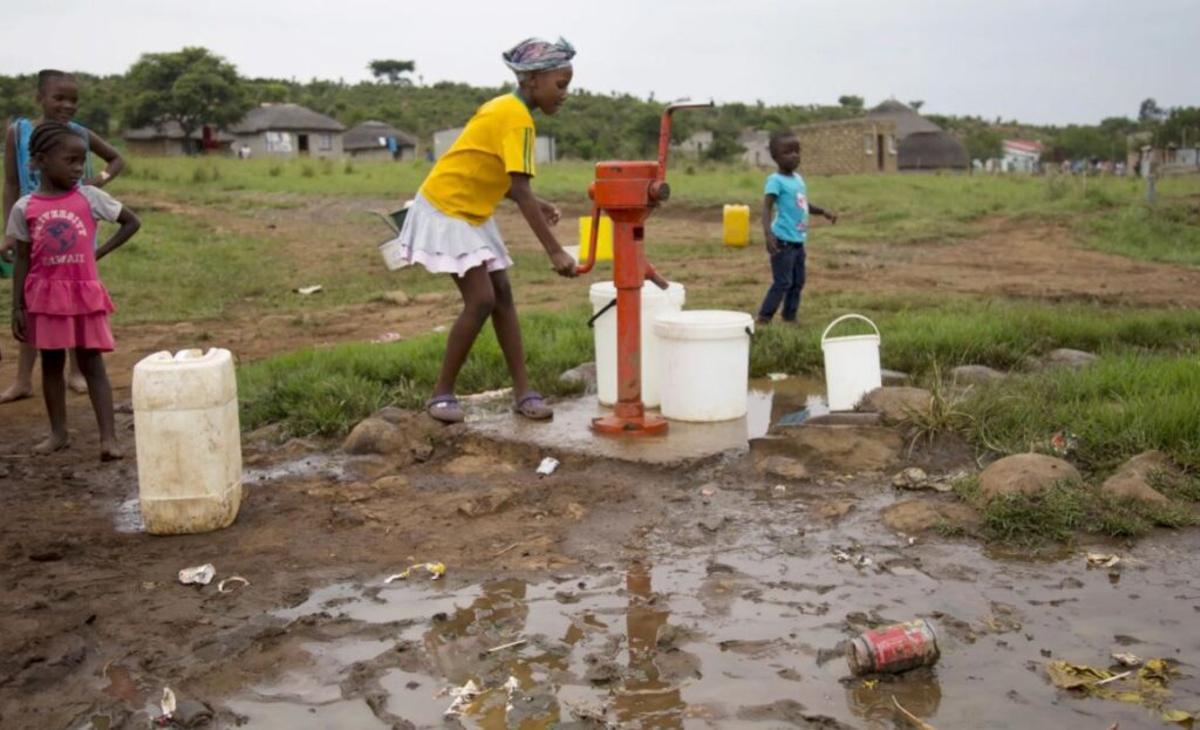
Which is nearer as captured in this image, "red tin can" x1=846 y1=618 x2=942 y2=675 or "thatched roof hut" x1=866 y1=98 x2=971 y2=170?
"red tin can" x1=846 y1=618 x2=942 y2=675

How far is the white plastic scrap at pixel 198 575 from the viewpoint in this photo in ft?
11.5

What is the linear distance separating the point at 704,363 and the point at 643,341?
0.43 meters

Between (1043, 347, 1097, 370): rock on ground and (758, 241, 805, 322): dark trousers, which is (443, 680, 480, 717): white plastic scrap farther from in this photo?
(758, 241, 805, 322): dark trousers

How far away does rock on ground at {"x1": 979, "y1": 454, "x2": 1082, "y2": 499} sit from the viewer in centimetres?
397

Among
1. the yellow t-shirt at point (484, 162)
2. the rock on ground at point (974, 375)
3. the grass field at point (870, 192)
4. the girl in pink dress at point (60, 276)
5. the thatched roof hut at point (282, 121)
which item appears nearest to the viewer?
the yellow t-shirt at point (484, 162)

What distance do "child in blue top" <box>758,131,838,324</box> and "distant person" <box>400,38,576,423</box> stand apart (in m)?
2.70

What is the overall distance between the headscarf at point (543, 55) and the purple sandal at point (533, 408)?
1425 mm

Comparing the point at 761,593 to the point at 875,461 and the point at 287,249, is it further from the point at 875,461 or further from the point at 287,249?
the point at 287,249

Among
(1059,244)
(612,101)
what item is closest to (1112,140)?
(612,101)

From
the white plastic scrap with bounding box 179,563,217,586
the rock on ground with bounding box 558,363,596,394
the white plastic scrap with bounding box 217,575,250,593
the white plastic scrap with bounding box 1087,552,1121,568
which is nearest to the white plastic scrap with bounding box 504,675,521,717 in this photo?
the white plastic scrap with bounding box 217,575,250,593

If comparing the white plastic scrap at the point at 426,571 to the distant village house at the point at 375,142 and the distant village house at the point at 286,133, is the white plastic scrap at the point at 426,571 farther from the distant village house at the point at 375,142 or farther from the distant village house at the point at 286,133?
the distant village house at the point at 286,133

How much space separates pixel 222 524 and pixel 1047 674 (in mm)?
2670

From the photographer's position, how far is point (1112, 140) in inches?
2628

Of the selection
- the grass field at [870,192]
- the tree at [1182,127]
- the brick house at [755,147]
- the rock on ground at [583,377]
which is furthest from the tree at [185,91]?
the rock on ground at [583,377]
